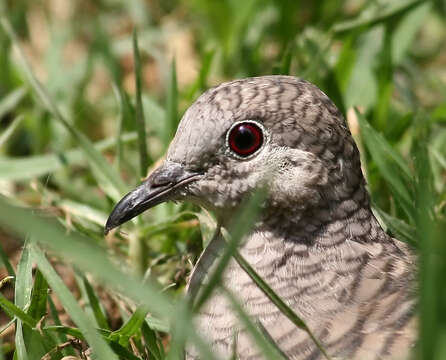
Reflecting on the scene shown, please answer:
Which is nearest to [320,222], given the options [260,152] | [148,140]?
[260,152]

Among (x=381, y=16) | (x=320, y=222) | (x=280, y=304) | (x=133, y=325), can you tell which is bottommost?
(x=133, y=325)

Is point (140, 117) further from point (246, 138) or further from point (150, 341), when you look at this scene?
point (150, 341)

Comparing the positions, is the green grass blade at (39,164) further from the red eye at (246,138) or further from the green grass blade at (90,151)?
the red eye at (246,138)

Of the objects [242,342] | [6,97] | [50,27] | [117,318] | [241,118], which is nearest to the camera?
[242,342]

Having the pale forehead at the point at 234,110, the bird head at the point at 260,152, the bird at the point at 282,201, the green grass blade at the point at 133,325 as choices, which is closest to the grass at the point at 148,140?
the green grass blade at the point at 133,325

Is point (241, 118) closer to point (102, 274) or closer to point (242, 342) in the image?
point (242, 342)

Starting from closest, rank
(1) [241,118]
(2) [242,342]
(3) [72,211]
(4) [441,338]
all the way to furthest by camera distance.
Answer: (4) [441,338] < (2) [242,342] < (1) [241,118] < (3) [72,211]

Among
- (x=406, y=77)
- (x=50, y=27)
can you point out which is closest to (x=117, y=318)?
(x=406, y=77)

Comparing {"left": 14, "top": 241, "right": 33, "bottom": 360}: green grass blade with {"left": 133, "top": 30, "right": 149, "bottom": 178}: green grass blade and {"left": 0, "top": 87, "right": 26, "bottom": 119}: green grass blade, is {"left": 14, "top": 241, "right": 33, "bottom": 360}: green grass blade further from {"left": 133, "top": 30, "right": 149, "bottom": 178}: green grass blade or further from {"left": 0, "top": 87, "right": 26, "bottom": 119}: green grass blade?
{"left": 0, "top": 87, "right": 26, "bottom": 119}: green grass blade
